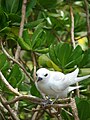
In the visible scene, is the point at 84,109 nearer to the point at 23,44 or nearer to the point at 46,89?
the point at 46,89

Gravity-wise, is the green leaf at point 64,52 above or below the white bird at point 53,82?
above

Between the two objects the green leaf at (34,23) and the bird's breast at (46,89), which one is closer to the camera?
the bird's breast at (46,89)

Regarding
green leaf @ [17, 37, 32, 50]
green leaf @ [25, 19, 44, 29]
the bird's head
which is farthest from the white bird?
green leaf @ [25, 19, 44, 29]

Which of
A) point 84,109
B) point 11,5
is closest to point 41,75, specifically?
point 84,109

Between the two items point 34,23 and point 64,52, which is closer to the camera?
point 64,52

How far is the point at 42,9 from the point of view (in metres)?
1.48

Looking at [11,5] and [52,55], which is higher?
[11,5]

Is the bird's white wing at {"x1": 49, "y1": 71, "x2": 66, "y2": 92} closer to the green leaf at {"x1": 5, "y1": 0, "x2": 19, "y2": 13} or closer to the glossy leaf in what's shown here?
the glossy leaf

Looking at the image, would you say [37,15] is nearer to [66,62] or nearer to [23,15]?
[23,15]

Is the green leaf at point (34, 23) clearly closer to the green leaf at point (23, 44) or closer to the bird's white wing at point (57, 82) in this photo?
the green leaf at point (23, 44)

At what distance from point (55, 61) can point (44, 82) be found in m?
0.14

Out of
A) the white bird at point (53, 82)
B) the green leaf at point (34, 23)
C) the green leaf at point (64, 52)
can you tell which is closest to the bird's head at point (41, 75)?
the white bird at point (53, 82)

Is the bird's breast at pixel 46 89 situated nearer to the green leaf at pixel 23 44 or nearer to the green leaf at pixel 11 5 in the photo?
the green leaf at pixel 23 44

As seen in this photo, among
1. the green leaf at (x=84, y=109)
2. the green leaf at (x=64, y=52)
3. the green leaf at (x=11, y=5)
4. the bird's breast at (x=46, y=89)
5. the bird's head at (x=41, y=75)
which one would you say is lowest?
the green leaf at (x=84, y=109)
